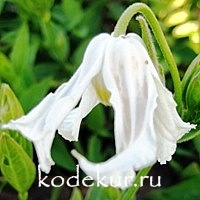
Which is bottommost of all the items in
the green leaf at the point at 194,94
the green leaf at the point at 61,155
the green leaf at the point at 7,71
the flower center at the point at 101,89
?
the green leaf at the point at 61,155

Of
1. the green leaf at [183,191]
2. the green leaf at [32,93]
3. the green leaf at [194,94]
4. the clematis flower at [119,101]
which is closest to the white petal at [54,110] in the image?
the clematis flower at [119,101]

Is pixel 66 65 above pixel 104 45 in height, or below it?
below

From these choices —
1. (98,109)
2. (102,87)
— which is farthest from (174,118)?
(98,109)

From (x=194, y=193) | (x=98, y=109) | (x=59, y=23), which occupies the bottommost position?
(x=194, y=193)

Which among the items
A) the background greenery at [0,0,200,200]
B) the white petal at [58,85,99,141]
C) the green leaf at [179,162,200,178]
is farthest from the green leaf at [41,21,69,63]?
the white petal at [58,85,99,141]

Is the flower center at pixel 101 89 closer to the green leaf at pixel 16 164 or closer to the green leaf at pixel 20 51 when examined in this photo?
the green leaf at pixel 16 164

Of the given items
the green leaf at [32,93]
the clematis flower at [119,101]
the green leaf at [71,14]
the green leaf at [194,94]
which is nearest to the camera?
the clematis flower at [119,101]

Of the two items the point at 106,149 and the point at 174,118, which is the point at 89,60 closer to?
the point at 174,118
